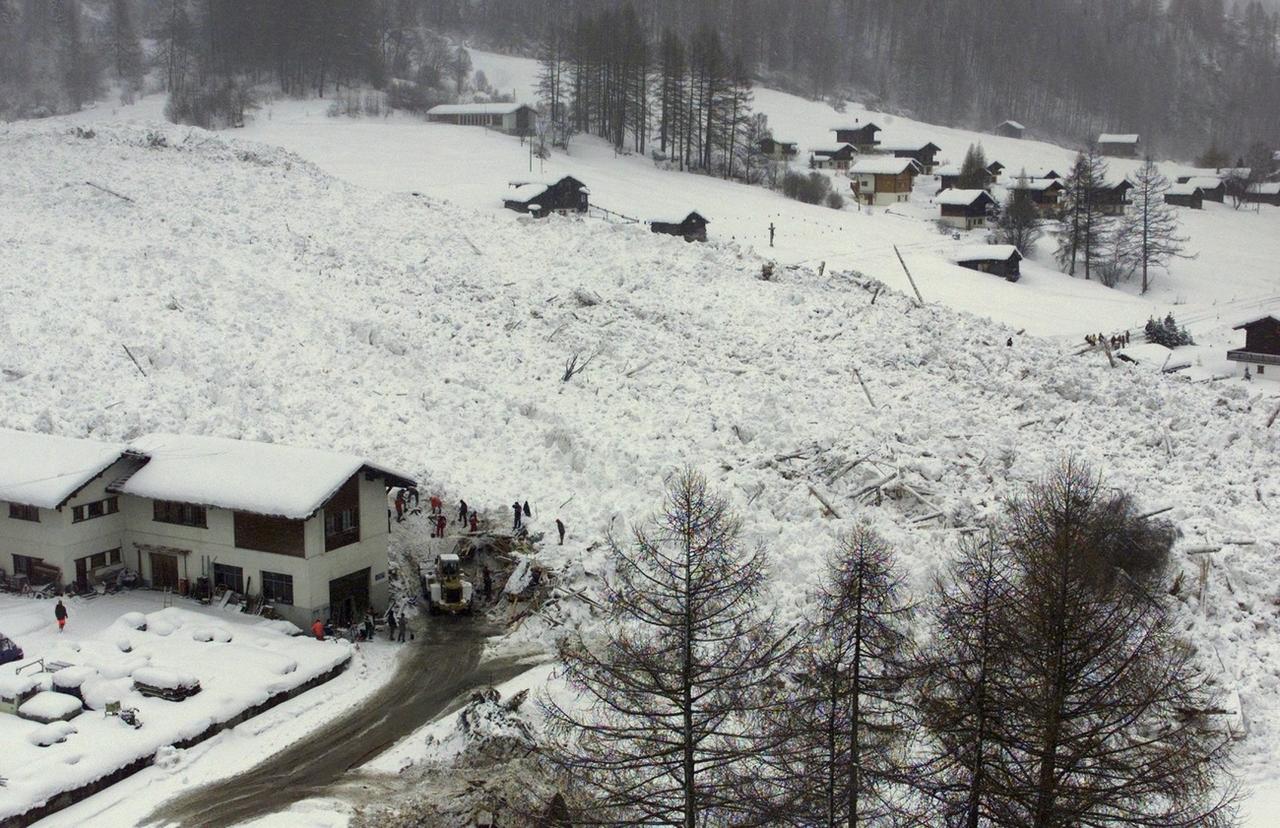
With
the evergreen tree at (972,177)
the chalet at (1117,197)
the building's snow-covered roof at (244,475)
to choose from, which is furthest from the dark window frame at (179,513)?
the evergreen tree at (972,177)

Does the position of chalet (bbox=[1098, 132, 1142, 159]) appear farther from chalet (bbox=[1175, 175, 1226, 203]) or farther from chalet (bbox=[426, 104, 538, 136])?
chalet (bbox=[426, 104, 538, 136])

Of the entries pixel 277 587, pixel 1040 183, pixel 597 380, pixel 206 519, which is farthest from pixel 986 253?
pixel 206 519

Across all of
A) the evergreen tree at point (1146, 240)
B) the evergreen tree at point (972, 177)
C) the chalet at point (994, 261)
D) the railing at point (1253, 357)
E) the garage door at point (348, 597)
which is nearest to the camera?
the garage door at point (348, 597)

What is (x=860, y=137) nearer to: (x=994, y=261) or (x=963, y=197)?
(x=963, y=197)

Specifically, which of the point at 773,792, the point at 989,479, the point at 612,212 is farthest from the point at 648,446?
the point at 612,212

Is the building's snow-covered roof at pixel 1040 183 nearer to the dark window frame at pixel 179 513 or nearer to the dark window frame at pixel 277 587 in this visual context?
the dark window frame at pixel 277 587

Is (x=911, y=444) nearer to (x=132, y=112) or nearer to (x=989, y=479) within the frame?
(x=989, y=479)

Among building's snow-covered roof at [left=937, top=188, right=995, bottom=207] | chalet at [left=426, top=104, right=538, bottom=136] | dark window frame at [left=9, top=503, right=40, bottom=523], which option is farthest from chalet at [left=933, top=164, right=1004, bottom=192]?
dark window frame at [left=9, top=503, right=40, bottom=523]

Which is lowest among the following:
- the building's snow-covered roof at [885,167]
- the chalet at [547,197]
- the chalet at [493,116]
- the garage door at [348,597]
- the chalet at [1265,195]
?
the chalet at [1265,195]
